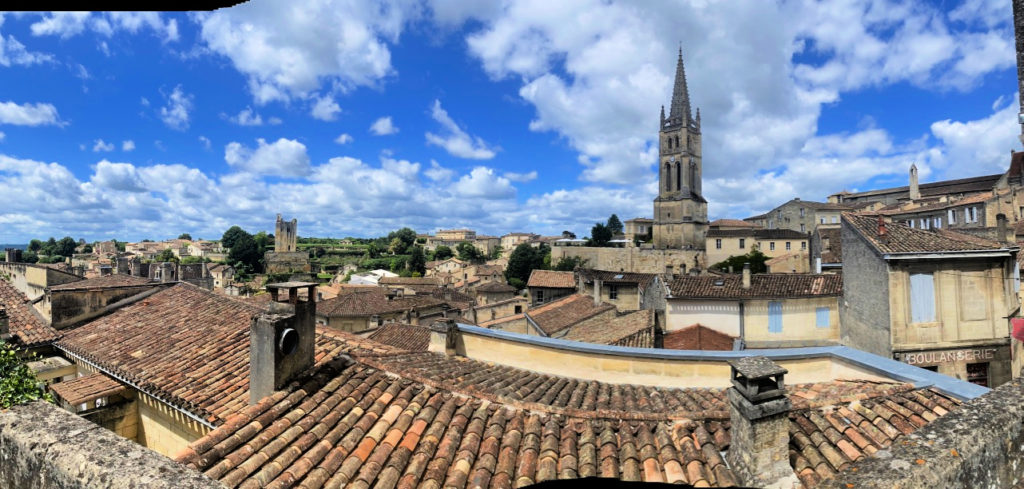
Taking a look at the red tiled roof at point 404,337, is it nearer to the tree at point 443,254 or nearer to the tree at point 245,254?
the tree at point 443,254

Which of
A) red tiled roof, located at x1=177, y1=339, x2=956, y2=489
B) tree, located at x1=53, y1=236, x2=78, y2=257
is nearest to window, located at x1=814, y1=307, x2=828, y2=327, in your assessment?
red tiled roof, located at x1=177, y1=339, x2=956, y2=489

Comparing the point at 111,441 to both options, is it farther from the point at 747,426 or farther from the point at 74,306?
the point at 74,306

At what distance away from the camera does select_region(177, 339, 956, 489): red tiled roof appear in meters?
4.49

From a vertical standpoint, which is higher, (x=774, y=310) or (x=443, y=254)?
(x=443, y=254)

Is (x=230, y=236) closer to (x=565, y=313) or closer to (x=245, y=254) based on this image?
(x=245, y=254)

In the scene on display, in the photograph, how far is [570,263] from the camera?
76938 mm

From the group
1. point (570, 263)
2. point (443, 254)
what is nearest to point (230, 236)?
point (443, 254)

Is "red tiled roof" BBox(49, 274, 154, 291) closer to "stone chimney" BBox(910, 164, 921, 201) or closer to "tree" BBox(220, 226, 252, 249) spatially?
"stone chimney" BBox(910, 164, 921, 201)

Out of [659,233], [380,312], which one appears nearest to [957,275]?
[380,312]

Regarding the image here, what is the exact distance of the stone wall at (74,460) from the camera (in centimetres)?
178

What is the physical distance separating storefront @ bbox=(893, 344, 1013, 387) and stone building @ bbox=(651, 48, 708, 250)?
2321 inches

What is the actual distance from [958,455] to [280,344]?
6.44m

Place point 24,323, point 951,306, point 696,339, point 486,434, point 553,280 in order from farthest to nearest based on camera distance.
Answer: point 553,280 < point 696,339 < point 951,306 < point 24,323 < point 486,434

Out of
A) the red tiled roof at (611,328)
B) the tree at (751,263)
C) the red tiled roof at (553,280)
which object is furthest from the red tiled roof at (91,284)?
the tree at (751,263)
